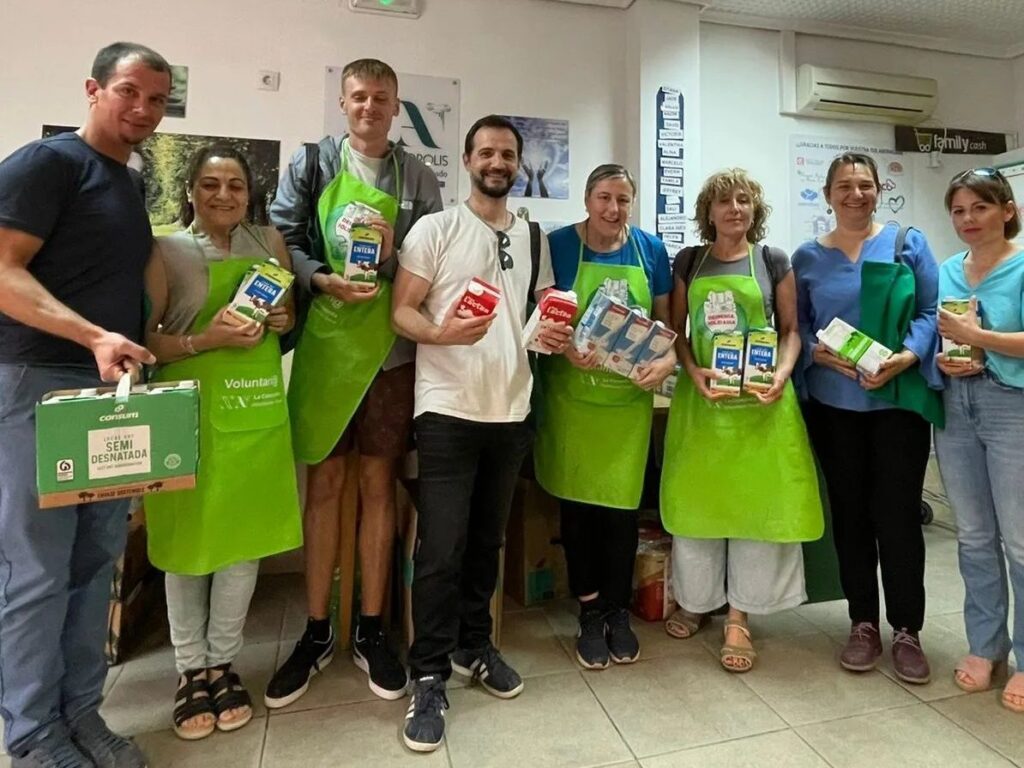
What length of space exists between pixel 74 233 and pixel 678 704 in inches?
71.1

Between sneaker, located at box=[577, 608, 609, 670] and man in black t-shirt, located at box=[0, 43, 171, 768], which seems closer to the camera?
man in black t-shirt, located at box=[0, 43, 171, 768]

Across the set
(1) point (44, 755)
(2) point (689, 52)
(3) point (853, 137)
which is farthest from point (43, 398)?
(3) point (853, 137)

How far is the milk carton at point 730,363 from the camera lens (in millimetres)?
1798

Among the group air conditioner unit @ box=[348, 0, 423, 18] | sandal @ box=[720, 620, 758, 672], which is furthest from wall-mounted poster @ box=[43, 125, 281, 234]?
sandal @ box=[720, 620, 758, 672]

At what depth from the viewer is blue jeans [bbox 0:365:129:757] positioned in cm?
125

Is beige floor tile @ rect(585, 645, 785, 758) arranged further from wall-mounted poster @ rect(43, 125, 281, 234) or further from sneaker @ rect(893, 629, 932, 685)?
wall-mounted poster @ rect(43, 125, 281, 234)

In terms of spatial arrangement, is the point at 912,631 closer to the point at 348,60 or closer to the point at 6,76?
the point at 348,60

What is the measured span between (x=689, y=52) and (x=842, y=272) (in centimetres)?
175

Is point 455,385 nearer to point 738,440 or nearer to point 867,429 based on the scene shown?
point 738,440

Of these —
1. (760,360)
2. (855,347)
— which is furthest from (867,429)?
(760,360)

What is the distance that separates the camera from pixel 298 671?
178 centimetres

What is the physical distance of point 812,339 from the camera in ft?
6.24

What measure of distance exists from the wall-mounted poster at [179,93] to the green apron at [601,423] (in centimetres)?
180

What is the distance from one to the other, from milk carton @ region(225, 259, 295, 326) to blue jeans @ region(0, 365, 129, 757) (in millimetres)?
319
